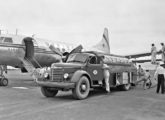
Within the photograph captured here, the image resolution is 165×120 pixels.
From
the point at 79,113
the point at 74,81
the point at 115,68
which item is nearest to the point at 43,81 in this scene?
the point at 74,81

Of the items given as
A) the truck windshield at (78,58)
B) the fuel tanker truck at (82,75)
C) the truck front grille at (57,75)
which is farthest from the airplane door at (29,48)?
the truck front grille at (57,75)

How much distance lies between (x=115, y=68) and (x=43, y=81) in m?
4.61

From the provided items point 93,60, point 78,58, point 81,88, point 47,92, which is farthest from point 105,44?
point 81,88

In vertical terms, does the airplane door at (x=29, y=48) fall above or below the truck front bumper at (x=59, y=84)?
above

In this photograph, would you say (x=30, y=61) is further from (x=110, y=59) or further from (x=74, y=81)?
(x=74, y=81)

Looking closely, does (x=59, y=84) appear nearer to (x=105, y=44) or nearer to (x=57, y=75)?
(x=57, y=75)

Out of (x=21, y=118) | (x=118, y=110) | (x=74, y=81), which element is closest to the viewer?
(x=21, y=118)

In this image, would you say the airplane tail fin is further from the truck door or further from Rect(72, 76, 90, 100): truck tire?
Rect(72, 76, 90, 100): truck tire

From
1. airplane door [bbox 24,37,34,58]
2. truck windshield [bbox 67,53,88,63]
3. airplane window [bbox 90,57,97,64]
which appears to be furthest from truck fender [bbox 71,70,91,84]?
airplane door [bbox 24,37,34,58]

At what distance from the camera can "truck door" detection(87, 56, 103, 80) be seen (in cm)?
1060

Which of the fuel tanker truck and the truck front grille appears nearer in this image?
the fuel tanker truck

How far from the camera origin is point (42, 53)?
18062 mm

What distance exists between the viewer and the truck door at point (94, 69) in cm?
1060

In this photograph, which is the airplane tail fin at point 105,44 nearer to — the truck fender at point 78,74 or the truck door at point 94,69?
the truck door at point 94,69
